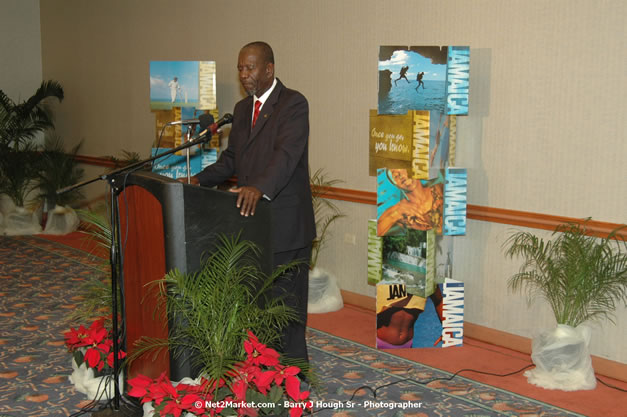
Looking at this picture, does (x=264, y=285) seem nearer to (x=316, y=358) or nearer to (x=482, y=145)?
(x=316, y=358)

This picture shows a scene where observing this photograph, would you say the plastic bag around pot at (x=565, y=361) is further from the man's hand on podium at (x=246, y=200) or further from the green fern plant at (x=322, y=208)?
the green fern plant at (x=322, y=208)

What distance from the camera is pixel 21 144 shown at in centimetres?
977

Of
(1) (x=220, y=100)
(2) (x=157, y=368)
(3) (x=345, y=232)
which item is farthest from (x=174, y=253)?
(1) (x=220, y=100)

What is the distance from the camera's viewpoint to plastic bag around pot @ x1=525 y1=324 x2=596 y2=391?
12.8ft

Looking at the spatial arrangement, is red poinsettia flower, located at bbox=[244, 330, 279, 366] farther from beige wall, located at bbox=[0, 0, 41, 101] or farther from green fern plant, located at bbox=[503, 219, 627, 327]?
beige wall, located at bbox=[0, 0, 41, 101]

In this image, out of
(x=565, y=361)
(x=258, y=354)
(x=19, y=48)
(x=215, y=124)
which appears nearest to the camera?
(x=258, y=354)

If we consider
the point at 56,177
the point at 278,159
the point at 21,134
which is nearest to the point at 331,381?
the point at 278,159

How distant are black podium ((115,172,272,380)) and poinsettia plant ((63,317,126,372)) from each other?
364mm

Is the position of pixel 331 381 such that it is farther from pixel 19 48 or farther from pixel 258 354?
pixel 19 48

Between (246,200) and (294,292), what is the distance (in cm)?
83

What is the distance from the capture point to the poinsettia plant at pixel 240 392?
254 centimetres

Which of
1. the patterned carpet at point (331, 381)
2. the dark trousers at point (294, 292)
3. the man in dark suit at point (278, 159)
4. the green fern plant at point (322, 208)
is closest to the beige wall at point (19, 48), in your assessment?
the patterned carpet at point (331, 381)

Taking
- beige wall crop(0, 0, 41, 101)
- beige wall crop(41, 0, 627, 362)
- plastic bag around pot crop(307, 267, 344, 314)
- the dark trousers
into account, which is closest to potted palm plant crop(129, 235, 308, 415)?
the dark trousers

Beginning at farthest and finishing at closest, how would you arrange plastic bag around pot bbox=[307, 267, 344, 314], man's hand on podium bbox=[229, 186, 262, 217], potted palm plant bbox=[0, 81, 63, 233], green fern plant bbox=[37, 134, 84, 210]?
green fern plant bbox=[37, 134, 84, 210] → potted palm plant bbox=[0, 81, 63, 233] → plastic bag around pot bbox=[307, 267, 344, 314] → man's hand on podium bbox=[229, 186, 262, 217]
